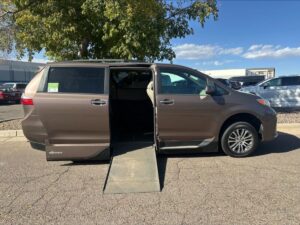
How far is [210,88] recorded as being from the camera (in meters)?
6.82

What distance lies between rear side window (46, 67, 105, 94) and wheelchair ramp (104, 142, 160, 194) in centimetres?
128

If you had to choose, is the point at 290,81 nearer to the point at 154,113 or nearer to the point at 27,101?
the point at 154,113

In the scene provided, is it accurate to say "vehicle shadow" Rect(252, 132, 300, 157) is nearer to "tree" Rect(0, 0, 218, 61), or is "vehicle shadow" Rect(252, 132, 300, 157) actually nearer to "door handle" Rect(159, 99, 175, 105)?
"door handle" Rect(159, 99, 175, 105)

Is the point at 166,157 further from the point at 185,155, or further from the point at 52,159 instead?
the point at 52,159

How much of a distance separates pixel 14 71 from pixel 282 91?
47.5 m

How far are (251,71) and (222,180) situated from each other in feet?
148

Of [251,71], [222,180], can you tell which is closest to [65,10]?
[222,180]

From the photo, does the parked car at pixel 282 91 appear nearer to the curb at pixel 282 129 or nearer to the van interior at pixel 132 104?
the curb at pixel 282 129

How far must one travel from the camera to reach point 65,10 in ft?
33.9

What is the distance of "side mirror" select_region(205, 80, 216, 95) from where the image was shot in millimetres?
6777

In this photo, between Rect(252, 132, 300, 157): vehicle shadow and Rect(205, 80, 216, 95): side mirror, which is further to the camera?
Rect(252, 132, 300, 157): vehicle shadow

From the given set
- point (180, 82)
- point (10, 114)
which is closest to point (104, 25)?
point (180, 82)

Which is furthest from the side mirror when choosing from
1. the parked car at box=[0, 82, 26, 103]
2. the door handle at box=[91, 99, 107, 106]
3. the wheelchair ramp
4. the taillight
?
the parked car at box=[0, 82, 26, 103]

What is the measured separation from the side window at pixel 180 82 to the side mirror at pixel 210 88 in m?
0.09
